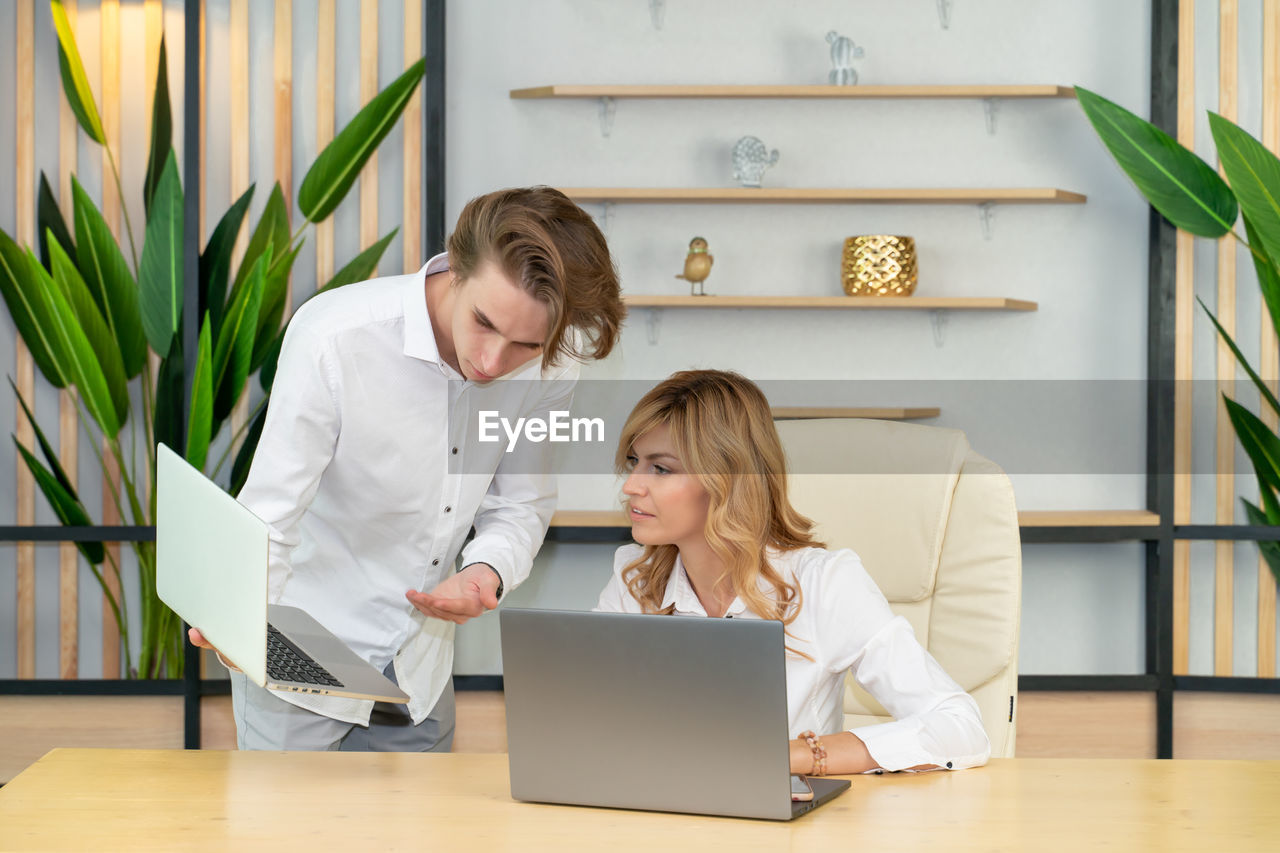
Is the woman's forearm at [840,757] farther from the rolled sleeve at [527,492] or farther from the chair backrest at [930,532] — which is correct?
the rolled sleeve at [527,492]

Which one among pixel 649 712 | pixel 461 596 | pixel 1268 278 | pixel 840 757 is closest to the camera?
pixel 649 712

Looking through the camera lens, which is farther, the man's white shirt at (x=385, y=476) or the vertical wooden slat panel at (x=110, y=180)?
the vertical wooden slat panel at (x=110, y=180)

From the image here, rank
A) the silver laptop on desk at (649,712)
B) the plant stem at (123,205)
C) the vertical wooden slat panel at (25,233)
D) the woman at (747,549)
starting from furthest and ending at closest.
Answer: the vertical wooden slat panel at (25,233)
the plant stem at (123,205)
the woman at (747,549)
the silver laptop on desk at (649,712)

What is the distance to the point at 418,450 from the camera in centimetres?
175

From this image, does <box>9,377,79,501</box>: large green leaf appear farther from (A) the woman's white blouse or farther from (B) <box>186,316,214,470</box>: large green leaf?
(A) the woman's white blouse

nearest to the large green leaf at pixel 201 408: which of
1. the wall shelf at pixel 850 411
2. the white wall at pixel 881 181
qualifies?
the white wall at pixel 881 181

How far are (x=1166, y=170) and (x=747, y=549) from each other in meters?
1.94

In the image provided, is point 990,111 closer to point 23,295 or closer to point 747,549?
point 747,549

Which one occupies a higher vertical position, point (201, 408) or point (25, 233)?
point (25, 233)

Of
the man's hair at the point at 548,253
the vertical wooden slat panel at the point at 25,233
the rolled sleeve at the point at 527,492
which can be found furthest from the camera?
the vertical wooden slat panel at the point at 25,233

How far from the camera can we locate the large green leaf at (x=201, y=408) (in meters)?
2.79

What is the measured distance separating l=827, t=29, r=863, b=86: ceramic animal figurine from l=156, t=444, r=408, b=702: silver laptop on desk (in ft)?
7.32

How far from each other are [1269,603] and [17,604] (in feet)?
11.5

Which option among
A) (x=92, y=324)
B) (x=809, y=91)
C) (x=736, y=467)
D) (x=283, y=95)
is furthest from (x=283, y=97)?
(x=736, y=467)
